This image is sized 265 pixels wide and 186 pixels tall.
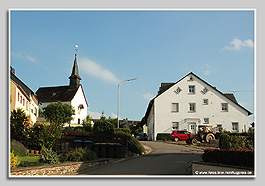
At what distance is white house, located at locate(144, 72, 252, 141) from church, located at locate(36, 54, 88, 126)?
112 feet

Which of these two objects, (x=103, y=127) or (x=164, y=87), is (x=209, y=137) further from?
(x=164, y=87)

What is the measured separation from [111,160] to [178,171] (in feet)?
15.9

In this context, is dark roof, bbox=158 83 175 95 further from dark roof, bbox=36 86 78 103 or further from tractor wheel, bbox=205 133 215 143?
dark roof, bbox=36 86 78 103

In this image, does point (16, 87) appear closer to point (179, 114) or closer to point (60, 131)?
point (60, 131)

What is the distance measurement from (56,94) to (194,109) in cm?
4350

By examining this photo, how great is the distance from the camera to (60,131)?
48.1ft

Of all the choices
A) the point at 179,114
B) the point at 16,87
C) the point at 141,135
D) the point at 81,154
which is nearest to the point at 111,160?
the point at 81,154

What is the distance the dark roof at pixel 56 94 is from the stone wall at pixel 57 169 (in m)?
56.9

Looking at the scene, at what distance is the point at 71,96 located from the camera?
6806 cm

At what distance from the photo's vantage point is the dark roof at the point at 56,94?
226ft

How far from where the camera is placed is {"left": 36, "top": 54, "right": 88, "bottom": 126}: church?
68.6m

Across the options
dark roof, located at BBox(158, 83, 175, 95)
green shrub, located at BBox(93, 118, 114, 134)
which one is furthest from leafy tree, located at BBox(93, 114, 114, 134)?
dark roof, located at BBox(158, 83, 175, 95)

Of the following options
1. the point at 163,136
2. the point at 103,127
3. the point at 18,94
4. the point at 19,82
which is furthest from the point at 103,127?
the point at 163,136

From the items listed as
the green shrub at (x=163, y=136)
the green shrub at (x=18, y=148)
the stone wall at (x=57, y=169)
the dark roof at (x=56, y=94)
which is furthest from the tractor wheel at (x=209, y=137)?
the dark roof at (x=56, y=94)
